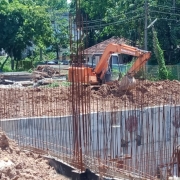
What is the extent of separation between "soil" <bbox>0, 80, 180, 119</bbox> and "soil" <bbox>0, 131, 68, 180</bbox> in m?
4.49

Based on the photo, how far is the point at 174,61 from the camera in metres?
25.9

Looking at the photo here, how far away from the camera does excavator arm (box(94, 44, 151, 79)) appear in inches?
612

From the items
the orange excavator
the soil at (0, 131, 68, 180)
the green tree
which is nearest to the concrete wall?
the soil at (0, 131, 68, 180)

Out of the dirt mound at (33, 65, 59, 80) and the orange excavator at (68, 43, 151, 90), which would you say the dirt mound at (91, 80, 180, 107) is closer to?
the orange excavator at (68, 43, 151, 90)

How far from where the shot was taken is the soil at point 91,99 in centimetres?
1208

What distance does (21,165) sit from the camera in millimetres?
5852

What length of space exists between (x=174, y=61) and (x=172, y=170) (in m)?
17.5

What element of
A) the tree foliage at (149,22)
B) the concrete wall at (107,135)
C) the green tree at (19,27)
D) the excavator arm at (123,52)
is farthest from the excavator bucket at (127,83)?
the green tree at (19,27)

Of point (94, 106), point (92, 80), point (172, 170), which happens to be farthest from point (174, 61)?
point (172, 170)

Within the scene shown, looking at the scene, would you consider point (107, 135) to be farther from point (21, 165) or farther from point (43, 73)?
point (43, 73)

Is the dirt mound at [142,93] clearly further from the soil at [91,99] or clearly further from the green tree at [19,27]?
the green tree at [19,27]

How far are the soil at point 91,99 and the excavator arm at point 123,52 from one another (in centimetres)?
67

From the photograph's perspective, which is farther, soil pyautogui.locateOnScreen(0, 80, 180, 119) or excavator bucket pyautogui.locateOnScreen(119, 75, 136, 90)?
excavator bucket pyautogui.locateOnScreen(119, 75, 136, 90)

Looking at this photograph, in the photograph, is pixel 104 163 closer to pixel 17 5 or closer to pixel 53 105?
pixel 53 105
